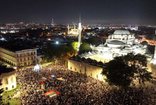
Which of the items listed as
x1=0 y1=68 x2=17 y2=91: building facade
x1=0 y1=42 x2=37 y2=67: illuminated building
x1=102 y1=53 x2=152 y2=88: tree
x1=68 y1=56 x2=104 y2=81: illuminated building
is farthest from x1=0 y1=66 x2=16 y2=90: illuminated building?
x1=102 y1=53 x2=152 y2=88: tree

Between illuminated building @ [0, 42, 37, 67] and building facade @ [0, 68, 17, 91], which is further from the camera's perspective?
illuminated building @ [0, 42, 37, 67]

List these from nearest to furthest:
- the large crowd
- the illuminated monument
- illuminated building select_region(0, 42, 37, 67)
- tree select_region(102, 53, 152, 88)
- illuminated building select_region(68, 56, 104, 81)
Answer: the large crowd → tree select_region(102, 53, 152, 88) → illuminated building select_region(68, 56, 104, 81) → illuminated building select_region(0, 42, 37, 67) → the illuminated monument

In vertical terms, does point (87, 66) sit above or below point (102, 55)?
below

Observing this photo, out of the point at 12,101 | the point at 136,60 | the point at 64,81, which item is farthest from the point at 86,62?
the point at 12,101

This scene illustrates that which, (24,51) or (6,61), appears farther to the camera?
(6,61)

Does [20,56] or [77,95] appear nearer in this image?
[77,95]

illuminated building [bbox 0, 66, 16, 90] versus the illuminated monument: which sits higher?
the illuminated monument

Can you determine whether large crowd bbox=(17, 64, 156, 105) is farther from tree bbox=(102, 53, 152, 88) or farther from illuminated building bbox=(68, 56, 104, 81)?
illuminated building bbox=(68, 56, 104, 81)

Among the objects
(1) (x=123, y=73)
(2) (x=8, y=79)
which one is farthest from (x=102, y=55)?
(2) (x=8, y=79)

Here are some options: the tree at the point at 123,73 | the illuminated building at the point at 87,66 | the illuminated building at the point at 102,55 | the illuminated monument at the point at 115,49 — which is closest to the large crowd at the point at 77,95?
the tree at the point at 123,73

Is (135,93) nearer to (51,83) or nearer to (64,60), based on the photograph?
(51,83)

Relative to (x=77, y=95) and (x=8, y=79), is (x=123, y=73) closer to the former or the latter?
(x=77, y=95)
